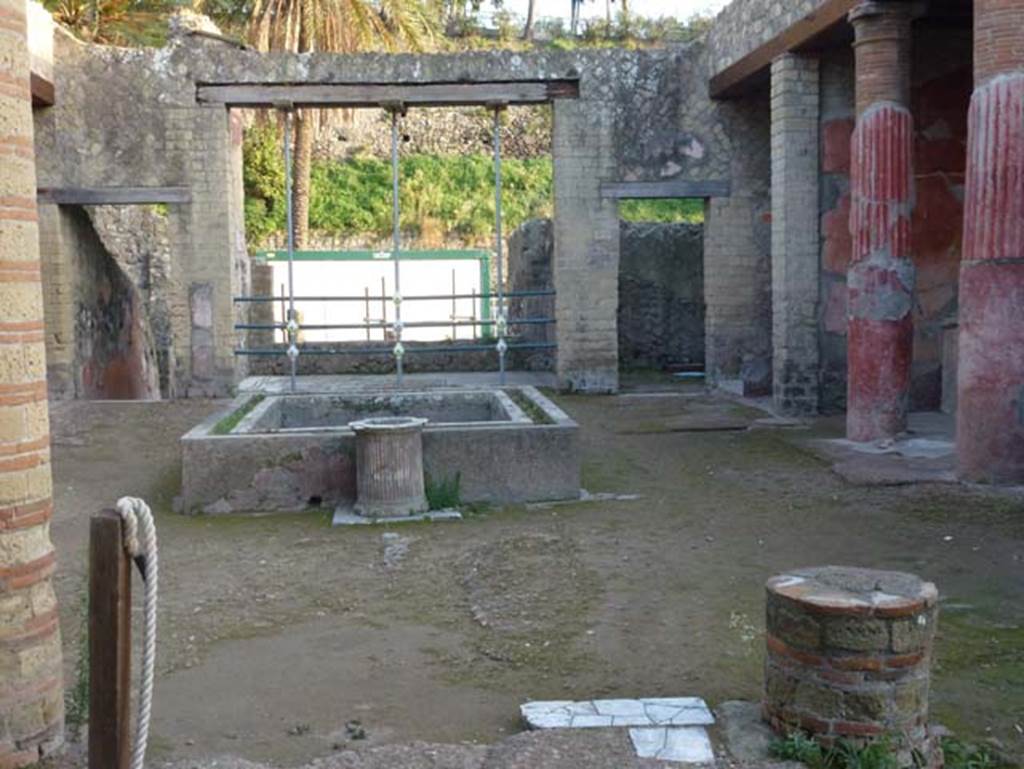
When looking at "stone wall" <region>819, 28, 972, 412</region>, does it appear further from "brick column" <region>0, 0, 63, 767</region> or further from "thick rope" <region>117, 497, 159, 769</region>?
"thick rope" <region>117, 497, 159, 769</region>

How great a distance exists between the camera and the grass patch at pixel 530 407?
26.1 ft

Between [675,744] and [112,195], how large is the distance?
11166 mm

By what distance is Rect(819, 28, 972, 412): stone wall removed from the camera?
35.5ft

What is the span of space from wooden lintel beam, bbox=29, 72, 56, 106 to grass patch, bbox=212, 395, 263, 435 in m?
5.04

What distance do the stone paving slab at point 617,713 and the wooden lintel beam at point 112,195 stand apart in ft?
34.1

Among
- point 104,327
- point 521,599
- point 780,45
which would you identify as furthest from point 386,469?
point 104,327

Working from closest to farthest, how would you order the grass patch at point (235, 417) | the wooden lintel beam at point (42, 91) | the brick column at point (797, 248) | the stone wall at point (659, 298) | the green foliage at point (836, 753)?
the green foliage at point (836, 753) < the grass patch at point (235, 417) < the brick column at point (797, 248) < the wooden lintel beam at point (42, 91) < the stone wall at point (659, 298)

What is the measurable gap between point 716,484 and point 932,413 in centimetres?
371

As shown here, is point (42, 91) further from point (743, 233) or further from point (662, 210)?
point (662, 210)

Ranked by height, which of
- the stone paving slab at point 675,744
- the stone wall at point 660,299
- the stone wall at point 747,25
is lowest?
the stone paving slab at point 675,744

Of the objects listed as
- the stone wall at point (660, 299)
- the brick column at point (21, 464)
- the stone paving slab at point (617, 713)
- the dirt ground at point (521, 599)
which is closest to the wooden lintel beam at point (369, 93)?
the stone wall at point (660, 299)

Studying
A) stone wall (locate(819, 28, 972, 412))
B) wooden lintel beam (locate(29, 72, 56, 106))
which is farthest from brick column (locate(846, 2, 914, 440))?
wooden lintel beam (locate(29, 72, 56, 106))

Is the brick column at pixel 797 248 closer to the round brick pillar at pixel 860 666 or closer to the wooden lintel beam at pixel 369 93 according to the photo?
the wooden lintel beam at pixel 369 93

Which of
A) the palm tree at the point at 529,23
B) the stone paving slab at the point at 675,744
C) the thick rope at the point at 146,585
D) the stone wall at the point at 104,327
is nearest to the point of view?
the thick rope at the point at 146,585
